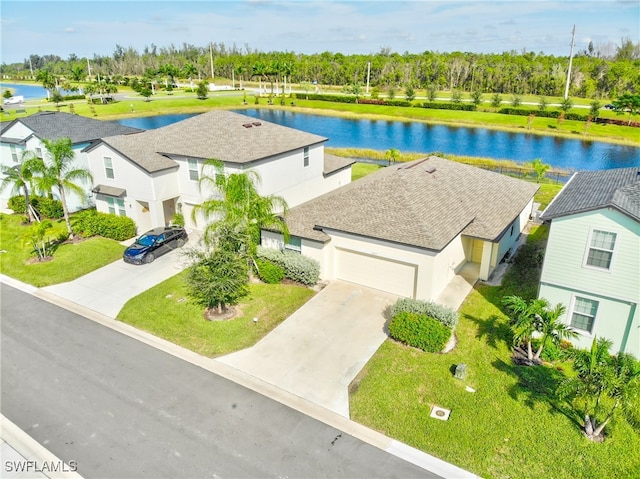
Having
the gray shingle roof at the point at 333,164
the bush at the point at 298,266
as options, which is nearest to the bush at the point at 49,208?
Answer: the bush at the point at 298,266

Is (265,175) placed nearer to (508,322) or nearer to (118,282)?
(118,282)

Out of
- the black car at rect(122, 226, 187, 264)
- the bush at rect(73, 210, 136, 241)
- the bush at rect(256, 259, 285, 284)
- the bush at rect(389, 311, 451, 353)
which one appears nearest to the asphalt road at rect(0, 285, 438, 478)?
the bush at rect(389, 311, 451, 353)

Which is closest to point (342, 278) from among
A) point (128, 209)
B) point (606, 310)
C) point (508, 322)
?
point (508, 322)

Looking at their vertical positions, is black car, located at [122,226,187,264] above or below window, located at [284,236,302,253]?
below

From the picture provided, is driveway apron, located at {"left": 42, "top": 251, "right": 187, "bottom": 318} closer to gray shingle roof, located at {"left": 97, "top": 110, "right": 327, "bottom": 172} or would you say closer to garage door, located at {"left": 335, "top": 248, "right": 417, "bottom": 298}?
gray shingle roof, located at {"left": 97, "top": 110, "right": 327, "bottom": 172}

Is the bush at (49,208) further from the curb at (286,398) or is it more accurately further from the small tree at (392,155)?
the small tree at (392,155)

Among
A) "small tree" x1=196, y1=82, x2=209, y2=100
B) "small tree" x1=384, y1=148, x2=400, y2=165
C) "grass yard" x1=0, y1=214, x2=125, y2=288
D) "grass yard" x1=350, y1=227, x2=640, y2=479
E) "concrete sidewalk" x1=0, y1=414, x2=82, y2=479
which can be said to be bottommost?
"concrete sidewalk" x1=0, y1=414, x2=82, y2=479

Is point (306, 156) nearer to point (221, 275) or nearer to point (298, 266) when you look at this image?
point (298, 266)
